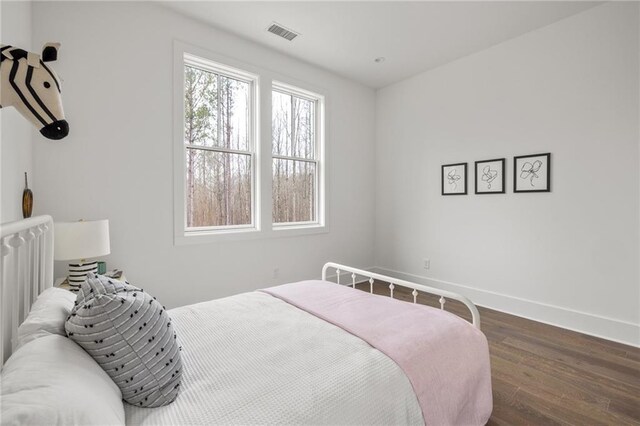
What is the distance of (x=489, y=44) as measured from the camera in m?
3.21

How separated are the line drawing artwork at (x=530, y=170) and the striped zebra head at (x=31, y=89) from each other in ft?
11.7

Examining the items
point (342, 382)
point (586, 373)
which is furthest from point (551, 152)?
point (342, 382)

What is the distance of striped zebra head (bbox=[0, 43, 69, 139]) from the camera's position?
1031mm

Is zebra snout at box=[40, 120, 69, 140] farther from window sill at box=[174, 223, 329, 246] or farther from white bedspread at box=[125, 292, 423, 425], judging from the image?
window sill at box=[174, 223, 329, 246]

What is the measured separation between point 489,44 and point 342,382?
3638mm

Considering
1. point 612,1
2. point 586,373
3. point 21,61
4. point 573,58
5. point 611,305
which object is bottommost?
point 586,373

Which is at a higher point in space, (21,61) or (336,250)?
(21,61)

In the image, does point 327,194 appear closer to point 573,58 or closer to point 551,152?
point 551,152

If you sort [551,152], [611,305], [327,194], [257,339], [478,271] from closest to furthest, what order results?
[257,339] → [611,305] → [551,152] → [478,271] → [327,194]

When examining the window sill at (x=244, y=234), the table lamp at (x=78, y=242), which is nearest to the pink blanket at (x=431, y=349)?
the table lamp at (x=78, y=242)

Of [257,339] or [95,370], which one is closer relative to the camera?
[95,370]

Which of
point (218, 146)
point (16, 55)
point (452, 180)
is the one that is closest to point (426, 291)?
point (16, 55)

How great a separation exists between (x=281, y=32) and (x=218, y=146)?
1.29 metres

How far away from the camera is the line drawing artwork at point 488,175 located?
325cm
